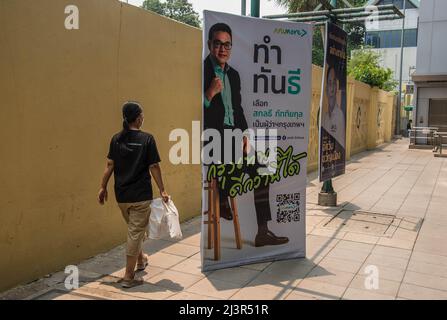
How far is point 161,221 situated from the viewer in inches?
165

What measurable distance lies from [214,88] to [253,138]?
27.2 inches

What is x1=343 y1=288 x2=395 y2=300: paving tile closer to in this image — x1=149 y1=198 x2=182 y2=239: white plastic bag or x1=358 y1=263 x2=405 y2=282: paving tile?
x1=358 y1=263 x2=405 y2=282: paving tile

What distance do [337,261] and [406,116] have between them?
112ft

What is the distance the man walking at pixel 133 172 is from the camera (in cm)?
402

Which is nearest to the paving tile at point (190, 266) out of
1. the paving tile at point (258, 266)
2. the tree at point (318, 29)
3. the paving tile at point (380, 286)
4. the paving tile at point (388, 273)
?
the paving tile at point (258, 266)

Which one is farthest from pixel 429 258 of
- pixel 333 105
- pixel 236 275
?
pixel 333 105

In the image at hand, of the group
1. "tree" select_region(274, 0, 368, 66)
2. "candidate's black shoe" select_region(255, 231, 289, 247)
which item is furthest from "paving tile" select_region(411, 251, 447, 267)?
"tree" select_region(274, 0, 368, 66)

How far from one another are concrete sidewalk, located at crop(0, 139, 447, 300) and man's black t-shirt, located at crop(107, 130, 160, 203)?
87cm

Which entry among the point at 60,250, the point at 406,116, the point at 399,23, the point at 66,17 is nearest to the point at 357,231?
the point at 60,250

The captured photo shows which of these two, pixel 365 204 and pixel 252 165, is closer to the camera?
pixel 252 165

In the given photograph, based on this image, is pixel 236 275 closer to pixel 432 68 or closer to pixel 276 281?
pixel 276 281

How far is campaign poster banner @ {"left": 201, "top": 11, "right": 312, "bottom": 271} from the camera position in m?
4.37

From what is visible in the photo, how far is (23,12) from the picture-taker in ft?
12.6
